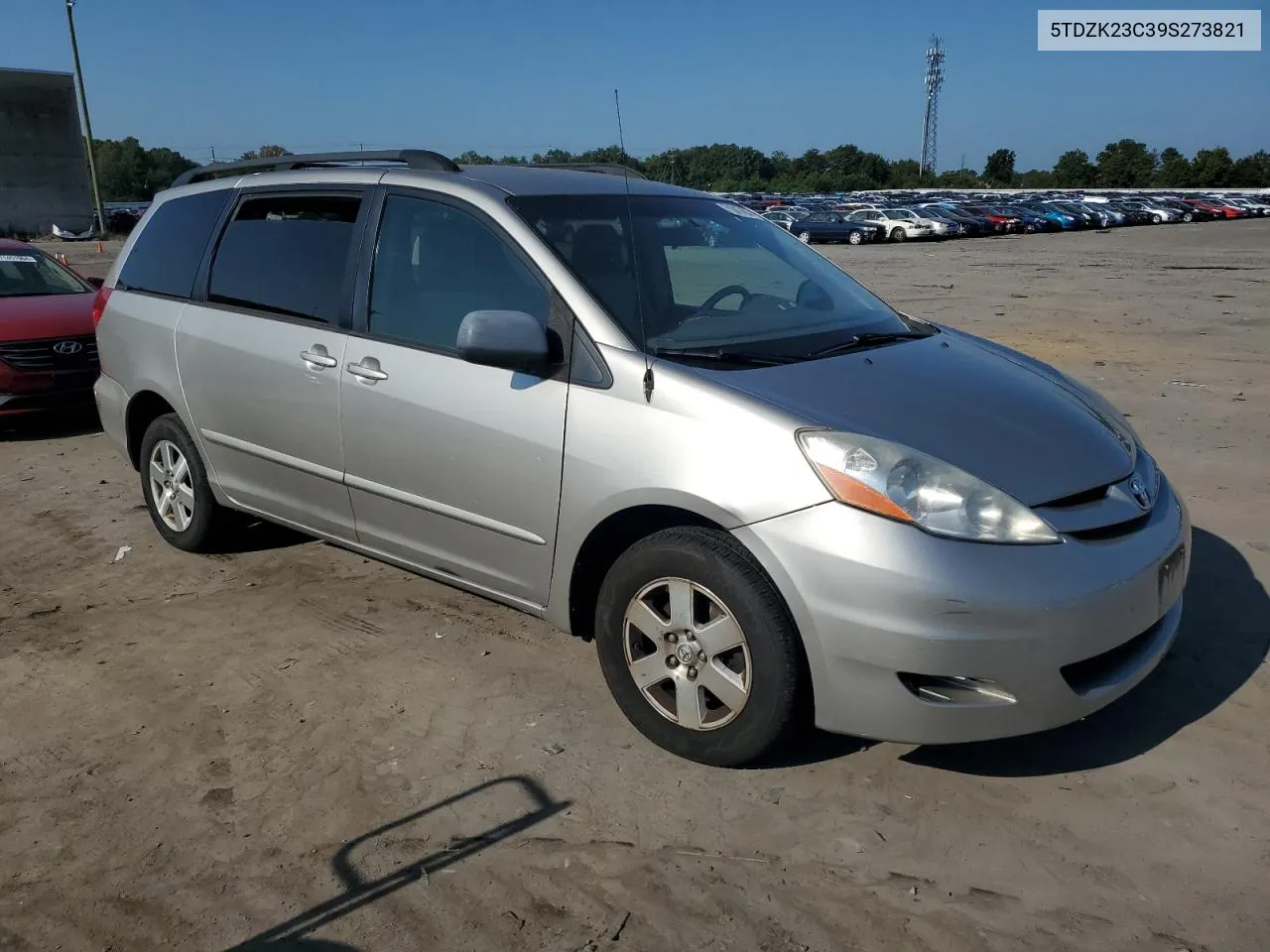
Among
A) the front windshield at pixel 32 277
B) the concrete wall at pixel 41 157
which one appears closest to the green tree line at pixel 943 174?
the concrete wall at pixel 41 157

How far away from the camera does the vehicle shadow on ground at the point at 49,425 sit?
8.35 m

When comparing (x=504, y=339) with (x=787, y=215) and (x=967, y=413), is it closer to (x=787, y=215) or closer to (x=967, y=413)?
(x=967, y=413)

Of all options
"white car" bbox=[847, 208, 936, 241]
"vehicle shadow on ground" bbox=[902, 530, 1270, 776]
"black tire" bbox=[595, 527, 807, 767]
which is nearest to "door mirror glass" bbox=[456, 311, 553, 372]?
"black tire" bbox=[595, 527, 807, 767]

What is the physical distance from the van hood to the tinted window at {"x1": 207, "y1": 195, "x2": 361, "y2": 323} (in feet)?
6.28

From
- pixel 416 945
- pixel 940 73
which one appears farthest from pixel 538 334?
pixel 940 73

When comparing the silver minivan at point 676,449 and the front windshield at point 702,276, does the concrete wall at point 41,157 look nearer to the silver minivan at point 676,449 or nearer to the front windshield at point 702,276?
the silver minivan at point 676,449

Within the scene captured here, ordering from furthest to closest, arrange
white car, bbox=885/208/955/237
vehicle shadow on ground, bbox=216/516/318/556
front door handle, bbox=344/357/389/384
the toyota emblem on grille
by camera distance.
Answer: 1. white car, bbox=885/208/955/237
2. vehicle shadow on ground, bbox=216/516/318/556
3. front door handle, bbox=344/357/389/384
4. the toyota emblem on grille

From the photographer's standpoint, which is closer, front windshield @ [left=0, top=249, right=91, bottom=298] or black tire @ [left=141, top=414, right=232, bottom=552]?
black tire @ [left=141, top=414, right=232, bottom=552]

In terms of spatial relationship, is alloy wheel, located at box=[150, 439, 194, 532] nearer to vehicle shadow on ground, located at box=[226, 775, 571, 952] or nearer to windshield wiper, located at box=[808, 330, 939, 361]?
vehicle shadow on ground, located at box=[226, 775, 571, 952]

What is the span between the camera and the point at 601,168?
471 centimetres

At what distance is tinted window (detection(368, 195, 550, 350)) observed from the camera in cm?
374

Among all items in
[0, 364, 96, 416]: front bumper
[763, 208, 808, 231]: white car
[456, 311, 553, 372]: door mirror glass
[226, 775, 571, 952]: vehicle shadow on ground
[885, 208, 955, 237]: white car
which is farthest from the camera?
[885, 208, 955, 237]: white car

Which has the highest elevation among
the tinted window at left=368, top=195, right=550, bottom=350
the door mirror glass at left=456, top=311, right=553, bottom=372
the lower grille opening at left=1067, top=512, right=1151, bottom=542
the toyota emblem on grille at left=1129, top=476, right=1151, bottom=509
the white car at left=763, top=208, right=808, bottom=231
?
the tinted window at left=368, top=195, right=550, bottom=350

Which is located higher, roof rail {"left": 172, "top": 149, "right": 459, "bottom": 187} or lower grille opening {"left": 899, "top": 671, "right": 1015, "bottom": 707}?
roof rail {"left": 172, "top": 149, "right": 459, "bottom": 187}
